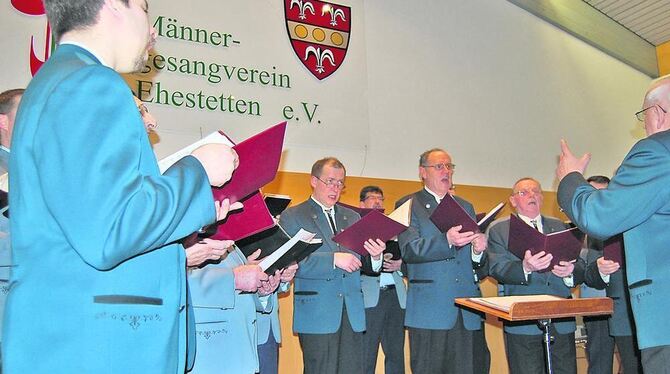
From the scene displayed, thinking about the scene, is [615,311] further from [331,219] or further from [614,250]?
[331,219]

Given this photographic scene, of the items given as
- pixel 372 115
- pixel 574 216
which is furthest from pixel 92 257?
pixel 372 115

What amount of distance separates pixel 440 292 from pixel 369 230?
2.61ft

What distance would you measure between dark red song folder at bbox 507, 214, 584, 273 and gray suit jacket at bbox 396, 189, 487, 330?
14.9 inches

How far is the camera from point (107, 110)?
100cm

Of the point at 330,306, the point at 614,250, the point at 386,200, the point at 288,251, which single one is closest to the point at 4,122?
the point at 288,251

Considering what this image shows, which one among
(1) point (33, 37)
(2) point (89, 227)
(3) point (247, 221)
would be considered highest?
(1) point (33, 37)

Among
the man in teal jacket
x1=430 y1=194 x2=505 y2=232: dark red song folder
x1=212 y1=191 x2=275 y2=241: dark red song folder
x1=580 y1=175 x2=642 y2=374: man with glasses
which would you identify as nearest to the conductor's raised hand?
the man in teal jacket

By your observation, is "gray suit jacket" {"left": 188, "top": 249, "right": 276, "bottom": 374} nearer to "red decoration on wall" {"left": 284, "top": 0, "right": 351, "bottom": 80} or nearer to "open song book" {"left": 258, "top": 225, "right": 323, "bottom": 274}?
"open song book" {"left": 258, "top": 225, "right": 323, "bottom": 274}

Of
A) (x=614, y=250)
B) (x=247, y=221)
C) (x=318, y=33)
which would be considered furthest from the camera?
(x=318, y=33)

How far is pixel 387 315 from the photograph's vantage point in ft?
14.8

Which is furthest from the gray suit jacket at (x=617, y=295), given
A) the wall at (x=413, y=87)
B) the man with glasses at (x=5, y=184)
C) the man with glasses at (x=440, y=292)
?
the man with glasses at (x=5, y=184)

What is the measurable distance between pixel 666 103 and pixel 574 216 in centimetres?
57

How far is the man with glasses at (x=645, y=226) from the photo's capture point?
179 centimetres

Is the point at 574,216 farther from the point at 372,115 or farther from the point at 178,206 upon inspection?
the point at 372,115
